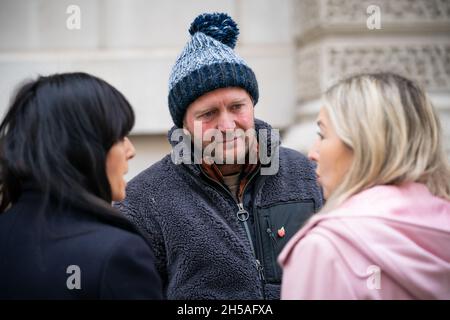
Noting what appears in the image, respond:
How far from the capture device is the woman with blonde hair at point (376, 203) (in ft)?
5.45

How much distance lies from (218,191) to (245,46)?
8.32 ft

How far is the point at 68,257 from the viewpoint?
1610mm

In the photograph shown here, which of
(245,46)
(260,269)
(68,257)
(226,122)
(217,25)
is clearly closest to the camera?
(68,257)

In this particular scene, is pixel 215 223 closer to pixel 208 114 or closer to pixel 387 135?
pixel 208 114

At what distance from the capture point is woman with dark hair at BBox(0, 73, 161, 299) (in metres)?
1.60

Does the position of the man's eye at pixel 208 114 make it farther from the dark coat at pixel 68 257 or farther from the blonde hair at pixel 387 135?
the dark coat at pixel 68 257

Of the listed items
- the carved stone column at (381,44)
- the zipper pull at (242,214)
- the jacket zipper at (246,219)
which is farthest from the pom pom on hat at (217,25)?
the carved stone column at (381,44)

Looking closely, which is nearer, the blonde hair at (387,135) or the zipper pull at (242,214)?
the blonde hair at (387,135)

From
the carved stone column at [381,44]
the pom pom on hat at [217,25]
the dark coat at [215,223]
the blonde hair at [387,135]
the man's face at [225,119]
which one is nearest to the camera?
the blonde hair at [387,135]

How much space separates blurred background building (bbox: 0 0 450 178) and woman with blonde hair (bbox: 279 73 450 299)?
8.75 feet

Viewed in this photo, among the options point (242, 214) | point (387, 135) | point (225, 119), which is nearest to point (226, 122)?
point (225, 119)

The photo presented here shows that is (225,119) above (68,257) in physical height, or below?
above
